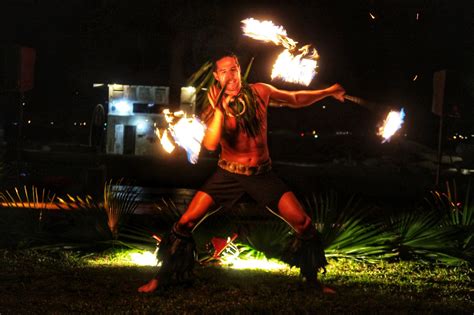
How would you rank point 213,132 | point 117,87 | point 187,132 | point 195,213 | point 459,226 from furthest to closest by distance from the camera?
point 117,87, point 459,226, point 195,213, point 213,132, point 187,132

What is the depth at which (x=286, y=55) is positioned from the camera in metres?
6.88

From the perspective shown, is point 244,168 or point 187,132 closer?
point 187,132

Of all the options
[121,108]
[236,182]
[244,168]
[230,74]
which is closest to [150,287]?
[236,182]

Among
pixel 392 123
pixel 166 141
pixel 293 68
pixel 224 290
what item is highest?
pixel 293 68

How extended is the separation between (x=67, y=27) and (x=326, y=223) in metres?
30.6

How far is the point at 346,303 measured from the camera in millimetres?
5961

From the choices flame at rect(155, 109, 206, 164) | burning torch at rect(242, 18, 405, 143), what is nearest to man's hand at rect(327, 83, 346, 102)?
burning torch at rect(242, 18, 405, 143)

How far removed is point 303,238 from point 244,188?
654 millimetres

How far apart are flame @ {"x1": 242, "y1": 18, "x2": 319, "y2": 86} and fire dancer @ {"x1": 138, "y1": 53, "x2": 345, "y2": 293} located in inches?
18.1

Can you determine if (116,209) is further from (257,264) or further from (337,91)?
(337,91)

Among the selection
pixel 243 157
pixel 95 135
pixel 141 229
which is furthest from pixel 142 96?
pixel 243 157

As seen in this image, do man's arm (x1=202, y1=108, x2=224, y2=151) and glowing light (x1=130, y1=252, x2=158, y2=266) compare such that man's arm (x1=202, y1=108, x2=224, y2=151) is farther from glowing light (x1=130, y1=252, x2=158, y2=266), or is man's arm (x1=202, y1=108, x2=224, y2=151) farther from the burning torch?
glowing light (x1=130, y1=252, x2=158, y2=266)

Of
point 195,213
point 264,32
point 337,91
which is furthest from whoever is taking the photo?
point 264,32

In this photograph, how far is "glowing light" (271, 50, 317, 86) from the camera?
6.86 metres
